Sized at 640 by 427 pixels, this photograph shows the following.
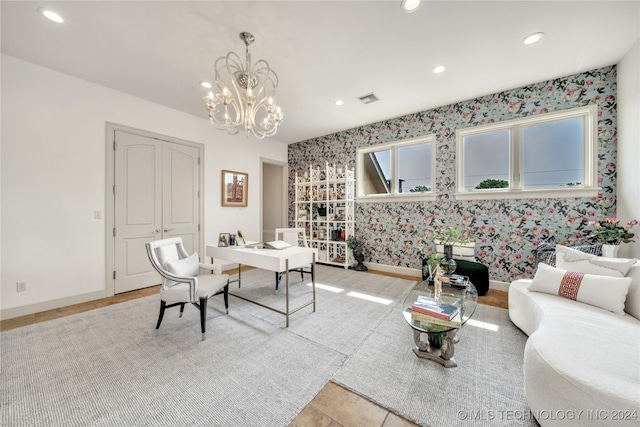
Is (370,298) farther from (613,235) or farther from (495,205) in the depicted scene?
(613,235)

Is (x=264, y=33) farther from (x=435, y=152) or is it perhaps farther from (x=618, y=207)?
(x=618, y=207)

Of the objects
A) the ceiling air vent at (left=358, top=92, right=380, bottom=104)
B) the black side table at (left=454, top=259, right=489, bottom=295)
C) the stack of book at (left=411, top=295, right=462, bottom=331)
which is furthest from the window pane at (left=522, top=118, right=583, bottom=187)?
the stack of book at (left=411, top=295, right=462, bottom=331)

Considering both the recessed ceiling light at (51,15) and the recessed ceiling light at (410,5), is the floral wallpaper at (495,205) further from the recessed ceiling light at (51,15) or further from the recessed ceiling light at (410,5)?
the recessed ceiling light at (51,15)

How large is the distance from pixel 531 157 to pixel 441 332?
327cm

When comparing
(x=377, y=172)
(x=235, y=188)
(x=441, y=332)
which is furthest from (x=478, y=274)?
(x=235, y=188)

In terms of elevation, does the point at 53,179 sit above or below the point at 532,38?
below

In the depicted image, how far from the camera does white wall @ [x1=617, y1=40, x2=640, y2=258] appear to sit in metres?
2.42

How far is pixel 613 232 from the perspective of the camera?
2.50 m

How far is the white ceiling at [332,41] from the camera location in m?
1.97

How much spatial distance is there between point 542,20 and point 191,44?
3.31 metres

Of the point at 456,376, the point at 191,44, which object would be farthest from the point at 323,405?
the point at 191,44

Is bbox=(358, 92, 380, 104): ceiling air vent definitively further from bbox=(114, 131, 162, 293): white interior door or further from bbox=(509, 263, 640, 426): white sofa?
bbox=(114, 131, 162, 293): white interior door

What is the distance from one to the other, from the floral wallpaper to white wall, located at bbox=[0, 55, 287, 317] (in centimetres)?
412

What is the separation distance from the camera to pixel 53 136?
2.81 m
